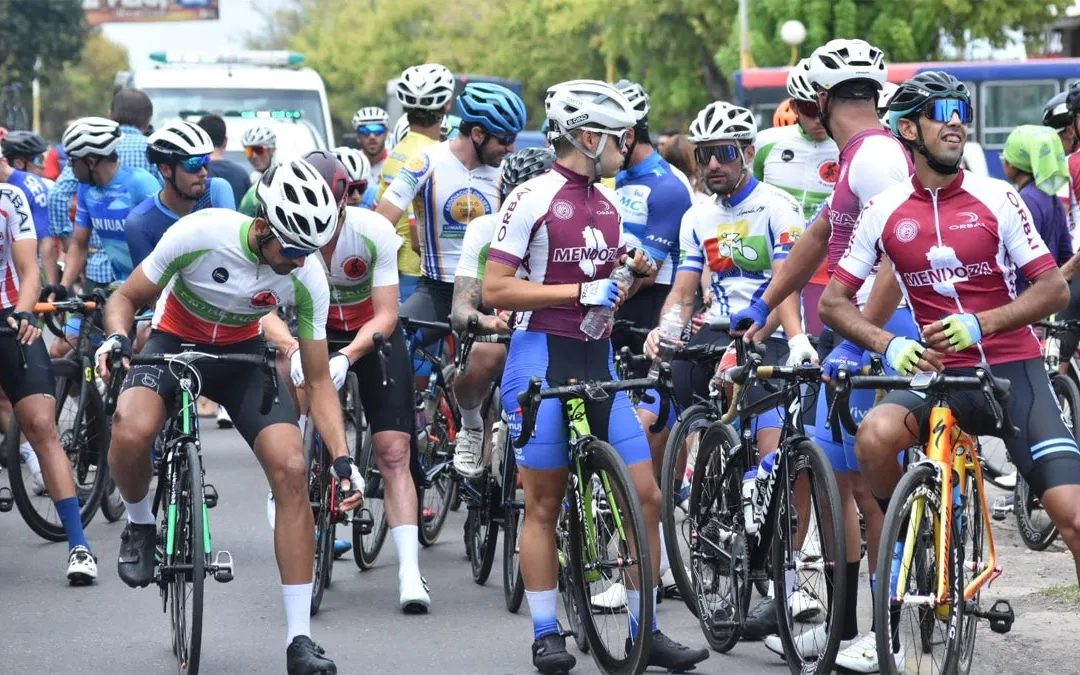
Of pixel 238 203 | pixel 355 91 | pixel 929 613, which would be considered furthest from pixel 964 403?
pixel 355 91

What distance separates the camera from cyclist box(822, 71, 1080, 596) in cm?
610

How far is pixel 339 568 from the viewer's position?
9219 mm

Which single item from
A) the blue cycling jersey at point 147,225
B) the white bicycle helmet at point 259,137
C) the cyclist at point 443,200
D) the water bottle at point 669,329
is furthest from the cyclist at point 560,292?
the white bicycle helmet at point 259,137

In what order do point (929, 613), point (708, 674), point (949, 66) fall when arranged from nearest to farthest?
point (929, 613) < point (708, 674) < point (949, 66)

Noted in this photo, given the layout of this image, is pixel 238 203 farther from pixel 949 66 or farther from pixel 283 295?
pixel 949 66

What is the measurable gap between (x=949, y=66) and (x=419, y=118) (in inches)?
933

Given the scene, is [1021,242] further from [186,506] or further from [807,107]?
[186,506]

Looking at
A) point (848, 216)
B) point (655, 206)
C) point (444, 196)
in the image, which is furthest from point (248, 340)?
point (444, 196)

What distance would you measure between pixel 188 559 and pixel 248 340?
1.00 metres

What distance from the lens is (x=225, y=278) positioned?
279 inches

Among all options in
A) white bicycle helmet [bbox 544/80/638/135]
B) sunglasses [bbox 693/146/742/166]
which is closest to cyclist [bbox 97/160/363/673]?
white bicycle helmet [bbox 544/80/638/135]

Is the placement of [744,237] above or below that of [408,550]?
above

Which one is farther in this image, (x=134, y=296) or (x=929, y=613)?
(x=134, y=296)

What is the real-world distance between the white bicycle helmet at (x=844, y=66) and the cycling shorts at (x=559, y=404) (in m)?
1.36
